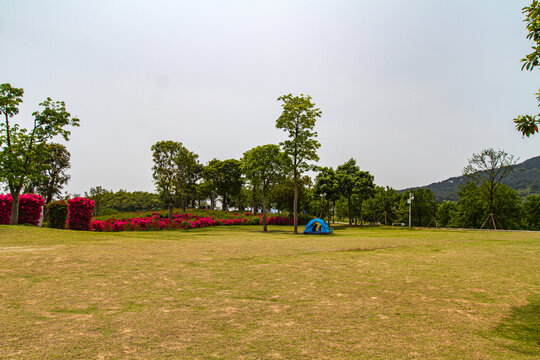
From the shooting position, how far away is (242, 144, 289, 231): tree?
32.3 metres

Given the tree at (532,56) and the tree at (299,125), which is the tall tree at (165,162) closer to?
the tree at (299,125)

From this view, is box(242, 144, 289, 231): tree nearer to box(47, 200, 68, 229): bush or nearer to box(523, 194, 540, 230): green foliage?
box(47, 200, 68, 229): bush

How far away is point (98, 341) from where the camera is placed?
3750 millimetres

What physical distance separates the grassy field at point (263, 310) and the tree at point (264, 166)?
23275 millimetres

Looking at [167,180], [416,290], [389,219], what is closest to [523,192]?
[389,219]

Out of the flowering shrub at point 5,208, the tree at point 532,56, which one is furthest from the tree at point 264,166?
the tree at point 532,56

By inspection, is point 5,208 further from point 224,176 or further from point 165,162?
point 224,176

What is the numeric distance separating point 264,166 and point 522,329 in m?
28.6

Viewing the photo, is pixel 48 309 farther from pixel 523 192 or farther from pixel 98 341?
pixel 523 192

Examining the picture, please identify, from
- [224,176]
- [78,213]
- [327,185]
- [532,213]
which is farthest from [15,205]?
[532,213]

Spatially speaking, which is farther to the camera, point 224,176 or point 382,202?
point 382,202

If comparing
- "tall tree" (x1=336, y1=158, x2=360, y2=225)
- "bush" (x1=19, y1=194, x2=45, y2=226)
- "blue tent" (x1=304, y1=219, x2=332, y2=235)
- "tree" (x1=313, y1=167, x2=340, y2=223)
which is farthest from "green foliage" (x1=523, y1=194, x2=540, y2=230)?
"bush" (x1=19, y1=194, x2=45, y2=226)

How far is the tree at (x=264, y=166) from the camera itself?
3231 cm

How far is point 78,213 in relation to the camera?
22750 millimetres
